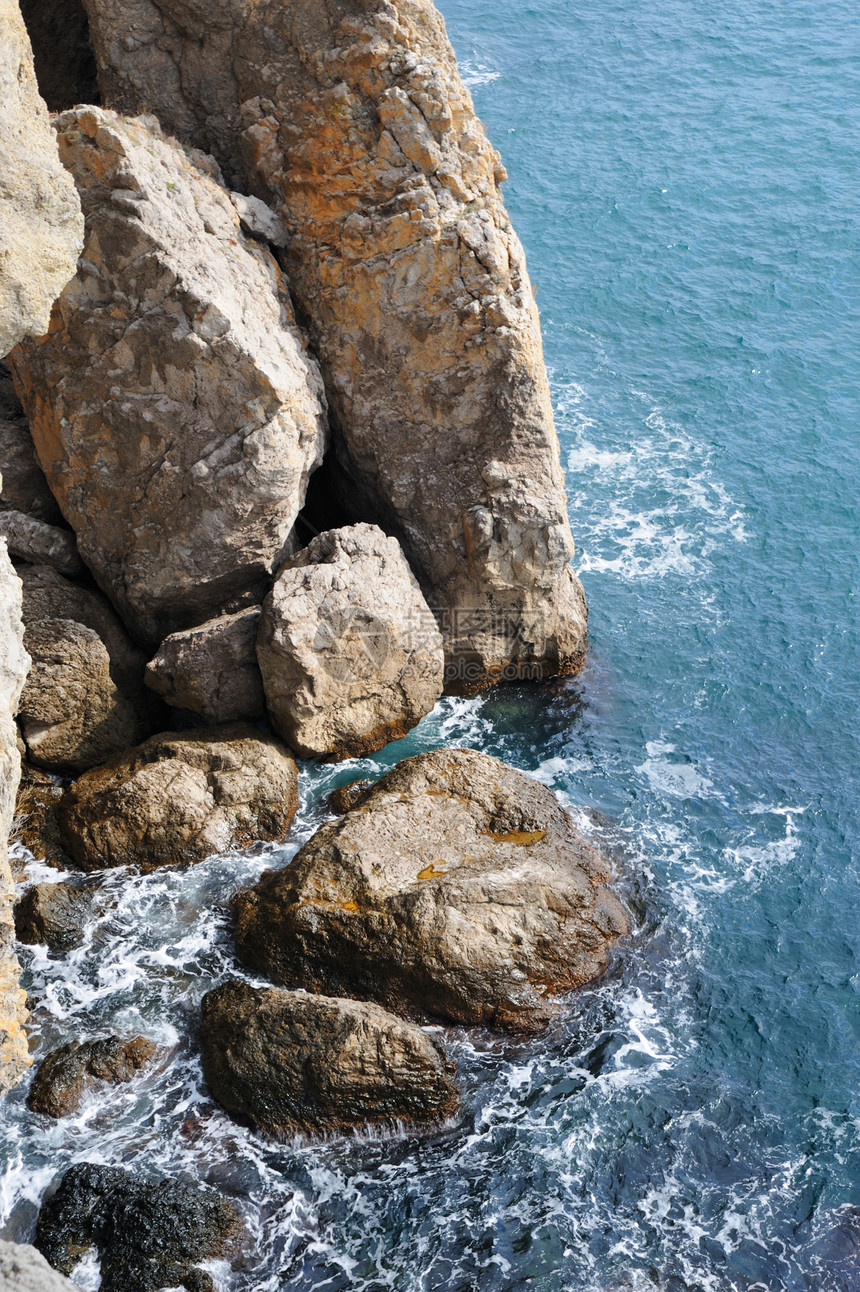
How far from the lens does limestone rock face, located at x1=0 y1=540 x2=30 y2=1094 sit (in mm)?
12945

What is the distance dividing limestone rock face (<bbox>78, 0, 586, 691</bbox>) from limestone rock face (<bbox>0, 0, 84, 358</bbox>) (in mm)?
9091

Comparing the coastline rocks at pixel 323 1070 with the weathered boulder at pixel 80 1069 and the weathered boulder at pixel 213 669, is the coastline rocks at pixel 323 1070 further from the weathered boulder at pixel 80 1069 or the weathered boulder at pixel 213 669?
the weathered boulder at pixel 213 669

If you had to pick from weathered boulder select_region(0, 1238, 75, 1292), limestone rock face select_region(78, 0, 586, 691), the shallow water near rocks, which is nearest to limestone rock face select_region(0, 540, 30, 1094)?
weathered boulder select_region(0, 1238, 75, 1292)

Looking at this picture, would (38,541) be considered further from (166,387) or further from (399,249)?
(399,249)

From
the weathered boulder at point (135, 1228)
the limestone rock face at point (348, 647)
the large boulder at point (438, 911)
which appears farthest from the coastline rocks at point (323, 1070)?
the limestone rock face at point (348, 647)

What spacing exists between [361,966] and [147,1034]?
381 cm

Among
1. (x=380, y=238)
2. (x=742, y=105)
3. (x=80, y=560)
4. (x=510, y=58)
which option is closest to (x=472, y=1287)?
(x=80, y=560)

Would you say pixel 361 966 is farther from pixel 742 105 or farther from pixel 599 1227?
pixel 742 105

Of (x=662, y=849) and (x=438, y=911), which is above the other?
(x=438, y=911)

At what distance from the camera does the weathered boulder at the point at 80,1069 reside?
16.9 m

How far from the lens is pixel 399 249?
23375mm

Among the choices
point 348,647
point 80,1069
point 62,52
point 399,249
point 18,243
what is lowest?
Result: point 80,1069

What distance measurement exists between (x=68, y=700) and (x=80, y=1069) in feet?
26.5

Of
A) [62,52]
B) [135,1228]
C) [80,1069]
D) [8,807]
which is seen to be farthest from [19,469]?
[135,1228]
